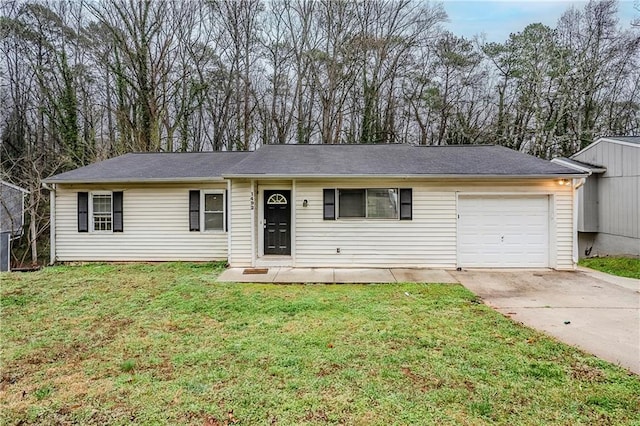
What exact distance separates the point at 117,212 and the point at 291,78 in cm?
1286

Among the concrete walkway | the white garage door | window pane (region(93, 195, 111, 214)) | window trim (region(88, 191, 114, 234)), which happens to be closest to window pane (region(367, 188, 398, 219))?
the concrete walkway

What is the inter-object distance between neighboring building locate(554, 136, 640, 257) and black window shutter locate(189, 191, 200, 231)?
10.1 metres

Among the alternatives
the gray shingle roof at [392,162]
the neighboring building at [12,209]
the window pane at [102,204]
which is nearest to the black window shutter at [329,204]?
the gray shingle roof at [392,162]

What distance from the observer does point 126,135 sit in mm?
17516

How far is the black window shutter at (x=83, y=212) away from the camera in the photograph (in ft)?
31.0

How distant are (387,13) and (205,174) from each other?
15.3m

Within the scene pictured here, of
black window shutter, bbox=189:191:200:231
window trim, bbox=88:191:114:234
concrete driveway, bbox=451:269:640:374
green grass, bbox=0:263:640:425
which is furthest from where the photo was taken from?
window trim, bbox=88:191:114:234

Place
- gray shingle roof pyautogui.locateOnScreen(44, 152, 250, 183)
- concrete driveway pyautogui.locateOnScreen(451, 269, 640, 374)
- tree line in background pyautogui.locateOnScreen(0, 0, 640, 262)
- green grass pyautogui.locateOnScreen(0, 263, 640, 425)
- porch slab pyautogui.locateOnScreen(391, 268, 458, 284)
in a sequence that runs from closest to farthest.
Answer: green grass pyautogui.locateOnScreen(0, 263, 640, 425), concrete driveway pyautogui.locateOnScreen(451, 269, 640, 374), porch slab pyautogui.locateOnScreen(391, 268, 458, 284), gray shingle roof pyautogui.locateOnScreen(44, 152, 250, 183), tree line in background pyautogui.locateOnScreen(0, 0, 640, 262)

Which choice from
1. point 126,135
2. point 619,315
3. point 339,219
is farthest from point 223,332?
point 126,135

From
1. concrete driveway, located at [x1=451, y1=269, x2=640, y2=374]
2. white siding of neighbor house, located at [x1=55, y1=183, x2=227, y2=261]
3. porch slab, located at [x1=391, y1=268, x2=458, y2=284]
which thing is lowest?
concrete driveway, located at [x1=451, y1=269, x2=640, y2=374]

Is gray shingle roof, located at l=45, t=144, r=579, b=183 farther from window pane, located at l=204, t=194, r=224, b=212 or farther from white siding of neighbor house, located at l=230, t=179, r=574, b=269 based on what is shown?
window pane, located at l=204, t=194, r=224, b=212

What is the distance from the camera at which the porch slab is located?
7116mm

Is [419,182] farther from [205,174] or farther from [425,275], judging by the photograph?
[205,174]

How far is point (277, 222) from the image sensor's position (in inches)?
352
